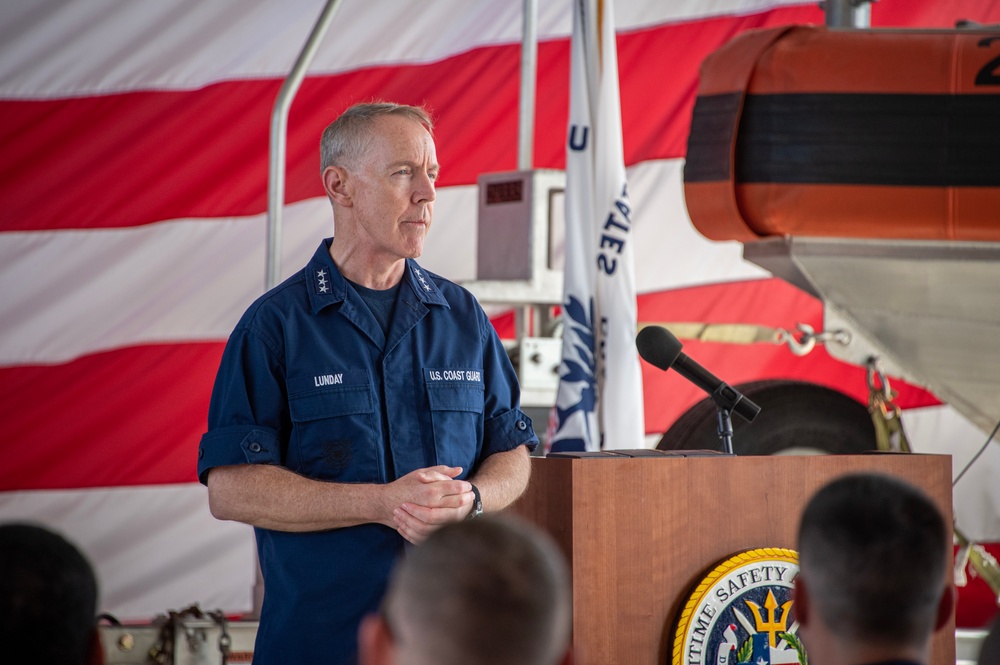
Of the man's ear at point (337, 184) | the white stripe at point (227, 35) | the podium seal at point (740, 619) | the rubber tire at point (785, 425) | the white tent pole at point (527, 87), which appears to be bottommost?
the podium seal at point (740, 619)

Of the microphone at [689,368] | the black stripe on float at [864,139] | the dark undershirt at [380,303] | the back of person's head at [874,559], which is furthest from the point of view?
the black stripe on float at [864,139]

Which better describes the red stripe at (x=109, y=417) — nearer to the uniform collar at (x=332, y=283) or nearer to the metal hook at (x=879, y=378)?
the metal hook at (x=879, y=378)

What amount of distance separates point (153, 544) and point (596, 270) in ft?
7.49

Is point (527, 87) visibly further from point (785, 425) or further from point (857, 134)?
point (785, 425)

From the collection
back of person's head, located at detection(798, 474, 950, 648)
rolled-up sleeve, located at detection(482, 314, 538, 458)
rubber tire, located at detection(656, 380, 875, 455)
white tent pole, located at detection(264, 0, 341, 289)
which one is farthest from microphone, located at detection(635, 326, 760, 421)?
white tent pole, located at detection(264, 0, 341, 289)

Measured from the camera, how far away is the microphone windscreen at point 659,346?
84.6 inches

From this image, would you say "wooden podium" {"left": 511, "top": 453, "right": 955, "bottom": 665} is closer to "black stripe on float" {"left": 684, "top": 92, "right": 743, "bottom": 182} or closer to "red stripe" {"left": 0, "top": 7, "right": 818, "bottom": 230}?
"black stripe on float" {"left": 684, "top": 92, "right": 743, "bottom": 182}

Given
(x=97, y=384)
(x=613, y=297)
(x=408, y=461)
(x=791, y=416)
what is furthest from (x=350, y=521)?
(x=97, y=384)

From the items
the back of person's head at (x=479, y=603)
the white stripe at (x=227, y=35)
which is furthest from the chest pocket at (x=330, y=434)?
the white stripe at (x=227, y=35)

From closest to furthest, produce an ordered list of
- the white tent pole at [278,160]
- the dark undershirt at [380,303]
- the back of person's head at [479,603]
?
the back of person's head at [479,603] → the dark undershirt at [380,303] → the white tent pole at [278,160]

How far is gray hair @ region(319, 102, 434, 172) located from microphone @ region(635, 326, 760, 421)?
0.57m

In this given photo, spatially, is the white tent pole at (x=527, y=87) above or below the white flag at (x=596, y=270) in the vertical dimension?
above

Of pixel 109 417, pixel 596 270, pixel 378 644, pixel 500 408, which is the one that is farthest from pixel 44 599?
pixel 109 417

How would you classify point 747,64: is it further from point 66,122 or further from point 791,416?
point 66,122
